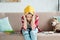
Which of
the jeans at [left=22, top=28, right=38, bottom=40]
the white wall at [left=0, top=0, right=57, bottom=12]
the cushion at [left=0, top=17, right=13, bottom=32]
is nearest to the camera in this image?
the jeans at [left=22, top=28, right=38, bottom=40]

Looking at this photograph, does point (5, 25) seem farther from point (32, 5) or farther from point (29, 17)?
point (32, 5)

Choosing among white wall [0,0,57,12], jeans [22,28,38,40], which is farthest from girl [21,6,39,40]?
white wall [0,0,57,12]

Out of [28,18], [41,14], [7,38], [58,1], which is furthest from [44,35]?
[58,1]

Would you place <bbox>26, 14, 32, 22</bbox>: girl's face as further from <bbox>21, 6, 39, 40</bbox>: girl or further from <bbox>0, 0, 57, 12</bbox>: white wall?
<bbox>0, 0, 57, 12</bbox>: white wall

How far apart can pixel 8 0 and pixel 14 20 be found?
57cm

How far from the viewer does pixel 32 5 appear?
361 cm

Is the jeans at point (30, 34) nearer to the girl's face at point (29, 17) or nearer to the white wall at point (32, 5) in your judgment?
the girl's face at point (29, 17)

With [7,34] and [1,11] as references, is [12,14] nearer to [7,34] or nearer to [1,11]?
[1,11]

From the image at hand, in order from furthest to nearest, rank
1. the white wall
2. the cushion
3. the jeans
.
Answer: the white wall
the cushion
the jeans

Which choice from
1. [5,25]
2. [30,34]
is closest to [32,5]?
[5,25]

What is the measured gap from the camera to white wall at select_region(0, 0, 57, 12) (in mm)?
3592

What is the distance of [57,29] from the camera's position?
2.94m

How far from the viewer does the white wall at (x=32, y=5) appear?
3592 millimetres

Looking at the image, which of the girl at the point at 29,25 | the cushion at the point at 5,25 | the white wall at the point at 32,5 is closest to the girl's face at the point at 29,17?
the girl at the point at 29,25
